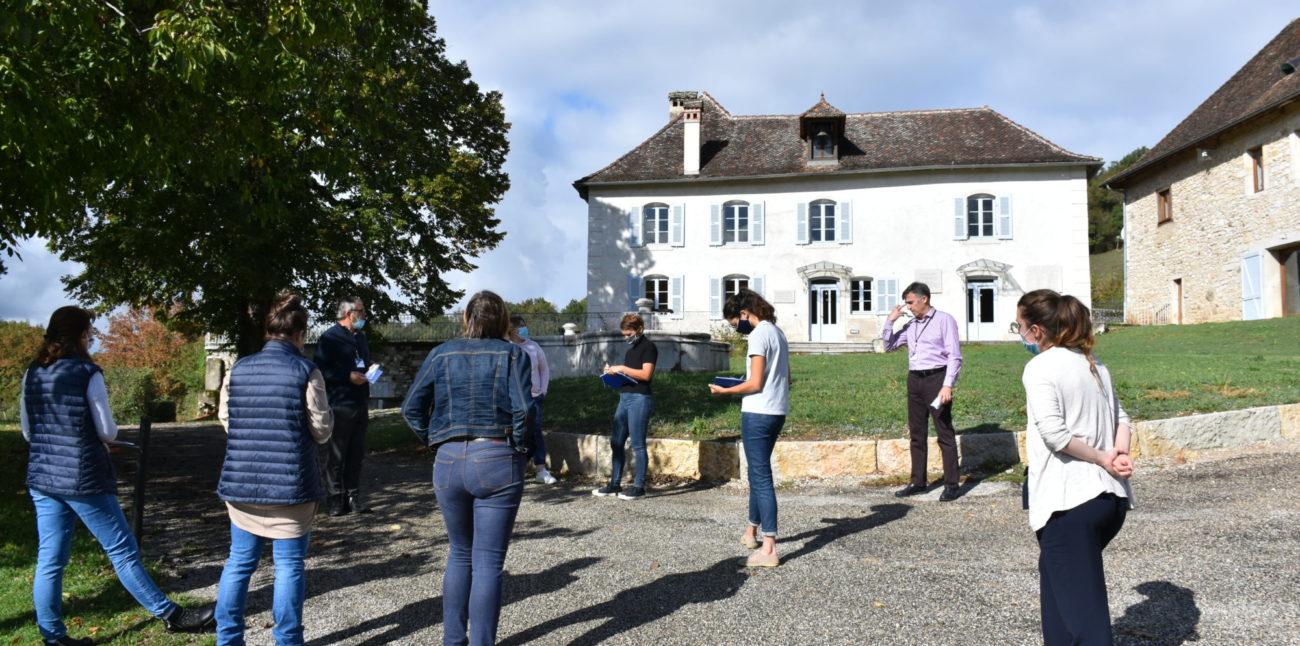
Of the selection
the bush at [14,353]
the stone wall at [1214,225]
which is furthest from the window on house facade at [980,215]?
the bush at [14,353]

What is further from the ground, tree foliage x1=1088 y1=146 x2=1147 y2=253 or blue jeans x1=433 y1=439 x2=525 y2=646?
tree foliage x1=1088 y1=146 x2=1147 y2=253

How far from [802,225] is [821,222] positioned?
69 cm

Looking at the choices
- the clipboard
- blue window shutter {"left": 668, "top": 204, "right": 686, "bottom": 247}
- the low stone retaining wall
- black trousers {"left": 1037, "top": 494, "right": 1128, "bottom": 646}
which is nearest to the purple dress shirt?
the low stone retaining wall

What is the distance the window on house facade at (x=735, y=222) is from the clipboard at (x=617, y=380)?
2331 cm

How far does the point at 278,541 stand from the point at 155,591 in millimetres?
1180

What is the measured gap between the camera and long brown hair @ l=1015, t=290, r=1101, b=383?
3.34 m

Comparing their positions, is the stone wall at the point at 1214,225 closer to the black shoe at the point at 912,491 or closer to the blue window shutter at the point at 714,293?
the blue window shutter at the point at 714,293

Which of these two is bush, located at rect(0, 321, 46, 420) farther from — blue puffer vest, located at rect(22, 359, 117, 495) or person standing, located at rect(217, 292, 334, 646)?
person standing, located at rect(217, 292, 334, 646)

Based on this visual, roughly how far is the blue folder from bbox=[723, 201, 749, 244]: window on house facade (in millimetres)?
23316

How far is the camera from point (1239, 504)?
6.36 m

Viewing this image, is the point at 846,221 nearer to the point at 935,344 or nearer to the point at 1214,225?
the point at 1214,225

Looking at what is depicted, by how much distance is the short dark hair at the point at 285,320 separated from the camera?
13.0 feet

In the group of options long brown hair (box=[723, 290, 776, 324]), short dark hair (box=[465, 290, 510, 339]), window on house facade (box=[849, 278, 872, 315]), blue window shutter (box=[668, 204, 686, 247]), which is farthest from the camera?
blue window shutter (box=[668, 204, 686, 247])

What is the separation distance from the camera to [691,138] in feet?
101
